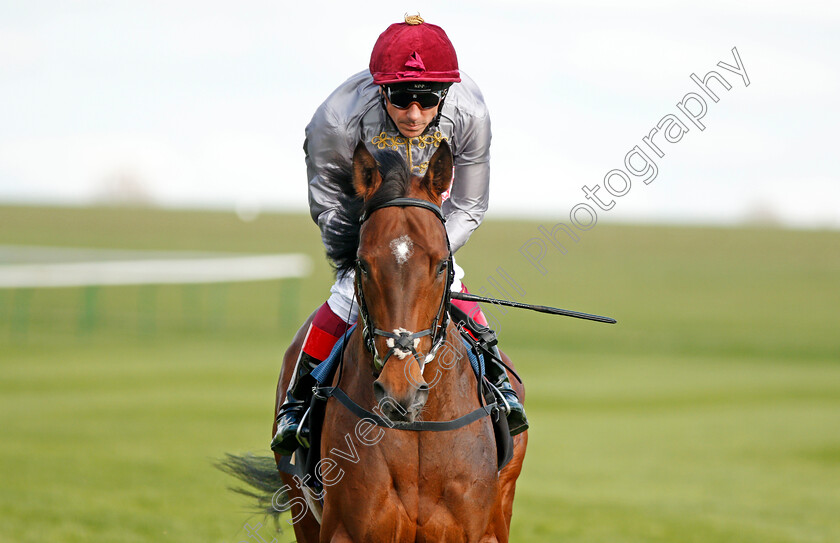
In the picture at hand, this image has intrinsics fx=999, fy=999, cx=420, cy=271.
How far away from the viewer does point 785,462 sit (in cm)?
1184

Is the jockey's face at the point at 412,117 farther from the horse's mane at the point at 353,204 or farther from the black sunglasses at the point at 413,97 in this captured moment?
the horse's mane at the point at 353,204

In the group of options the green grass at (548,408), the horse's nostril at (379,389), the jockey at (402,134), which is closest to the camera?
the horse's nostril at (379,389)

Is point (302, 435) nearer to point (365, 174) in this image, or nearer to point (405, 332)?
point (405, 332)

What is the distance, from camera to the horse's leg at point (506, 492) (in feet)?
14.2

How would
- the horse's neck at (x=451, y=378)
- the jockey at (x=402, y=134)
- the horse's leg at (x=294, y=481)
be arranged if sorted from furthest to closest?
Result: the horse's leg at (x=294, y=481) → the jockey at (x=402, y=134) → the horse's neck at (x=451, y=378)

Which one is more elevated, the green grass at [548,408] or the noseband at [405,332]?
the noseband at [405,332]

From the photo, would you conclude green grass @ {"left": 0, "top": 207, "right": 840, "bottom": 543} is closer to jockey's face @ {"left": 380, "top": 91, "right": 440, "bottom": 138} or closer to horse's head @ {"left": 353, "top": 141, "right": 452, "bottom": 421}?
jockey's face @ {"left": 380, "top": 91, "right": 440, "bottom": 138}

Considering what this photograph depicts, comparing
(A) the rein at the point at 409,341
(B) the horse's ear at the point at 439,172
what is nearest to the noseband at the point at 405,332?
(A) the rein at the point at 409,341

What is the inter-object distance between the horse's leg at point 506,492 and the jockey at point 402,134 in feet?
0.83

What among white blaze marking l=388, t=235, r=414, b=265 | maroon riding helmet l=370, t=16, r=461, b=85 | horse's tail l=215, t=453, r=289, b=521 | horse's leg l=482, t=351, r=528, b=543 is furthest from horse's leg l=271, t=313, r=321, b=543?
white blaze marking l=388, t=235, r=414, b=265

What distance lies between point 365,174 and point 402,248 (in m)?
0.47

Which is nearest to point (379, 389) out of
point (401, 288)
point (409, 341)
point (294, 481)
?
point (409, 341)

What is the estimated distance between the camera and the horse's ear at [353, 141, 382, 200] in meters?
3.94

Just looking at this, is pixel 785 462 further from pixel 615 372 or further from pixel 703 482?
pixel 615 372
